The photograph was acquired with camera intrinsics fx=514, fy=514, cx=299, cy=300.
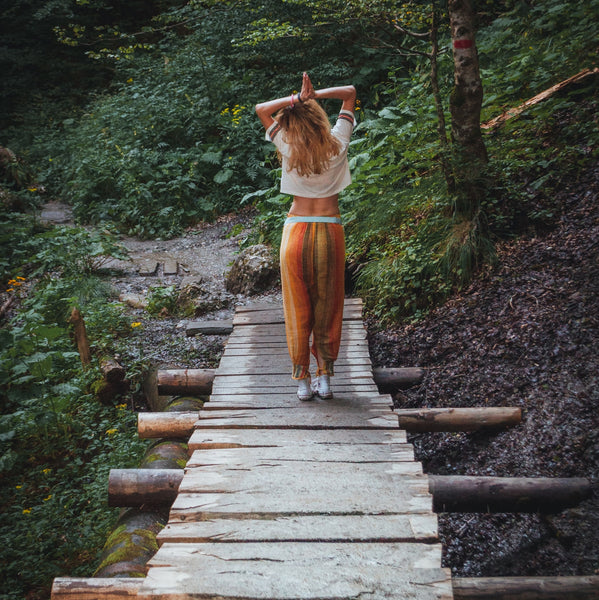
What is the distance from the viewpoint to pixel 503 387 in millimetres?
4484

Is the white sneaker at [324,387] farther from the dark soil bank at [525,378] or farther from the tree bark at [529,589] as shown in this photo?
→ the tree bark at [529,589]

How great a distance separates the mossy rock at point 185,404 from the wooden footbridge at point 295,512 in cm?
92

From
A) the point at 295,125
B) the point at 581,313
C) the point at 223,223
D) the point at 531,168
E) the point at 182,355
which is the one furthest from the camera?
the point at 223,223

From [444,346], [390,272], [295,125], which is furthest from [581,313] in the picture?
[295,125]

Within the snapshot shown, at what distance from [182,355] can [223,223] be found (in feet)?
22.4

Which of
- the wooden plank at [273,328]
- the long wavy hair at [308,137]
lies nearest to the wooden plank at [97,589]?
the long wavy hair at [308,137]

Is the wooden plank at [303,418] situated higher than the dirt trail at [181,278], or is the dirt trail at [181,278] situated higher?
the wooden plank at [303,418]

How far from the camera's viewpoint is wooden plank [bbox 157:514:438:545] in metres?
2.59

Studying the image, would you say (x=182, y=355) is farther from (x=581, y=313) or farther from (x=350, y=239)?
(x=581, y=313)

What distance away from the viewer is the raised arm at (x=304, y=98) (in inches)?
145

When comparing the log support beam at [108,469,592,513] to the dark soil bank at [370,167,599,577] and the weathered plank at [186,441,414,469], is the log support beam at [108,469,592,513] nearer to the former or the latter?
the dark soil bank at [370,167,599,577]

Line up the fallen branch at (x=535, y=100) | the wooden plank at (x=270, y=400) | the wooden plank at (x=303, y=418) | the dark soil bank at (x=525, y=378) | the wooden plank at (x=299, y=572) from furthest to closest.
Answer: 1. the fallen branch at (x=535, y=100)
2. the wooden plank at (x=270, y=400)
3. the wooden plank at (x=303, y=418)
4. the dark soil bank at (x=525, y=378)
5. the wooden plank at (x=299, y=572)

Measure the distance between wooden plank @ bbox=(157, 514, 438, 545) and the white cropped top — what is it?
231 centimetres

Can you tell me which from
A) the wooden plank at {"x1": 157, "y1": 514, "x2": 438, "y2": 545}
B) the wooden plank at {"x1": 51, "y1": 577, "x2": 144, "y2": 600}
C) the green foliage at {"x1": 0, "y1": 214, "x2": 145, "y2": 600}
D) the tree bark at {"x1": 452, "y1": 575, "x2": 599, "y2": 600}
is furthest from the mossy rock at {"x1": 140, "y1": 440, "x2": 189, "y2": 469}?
the tree bark at {"x1": 452, "y1": 575, "x2": 599, "y2": 600}
